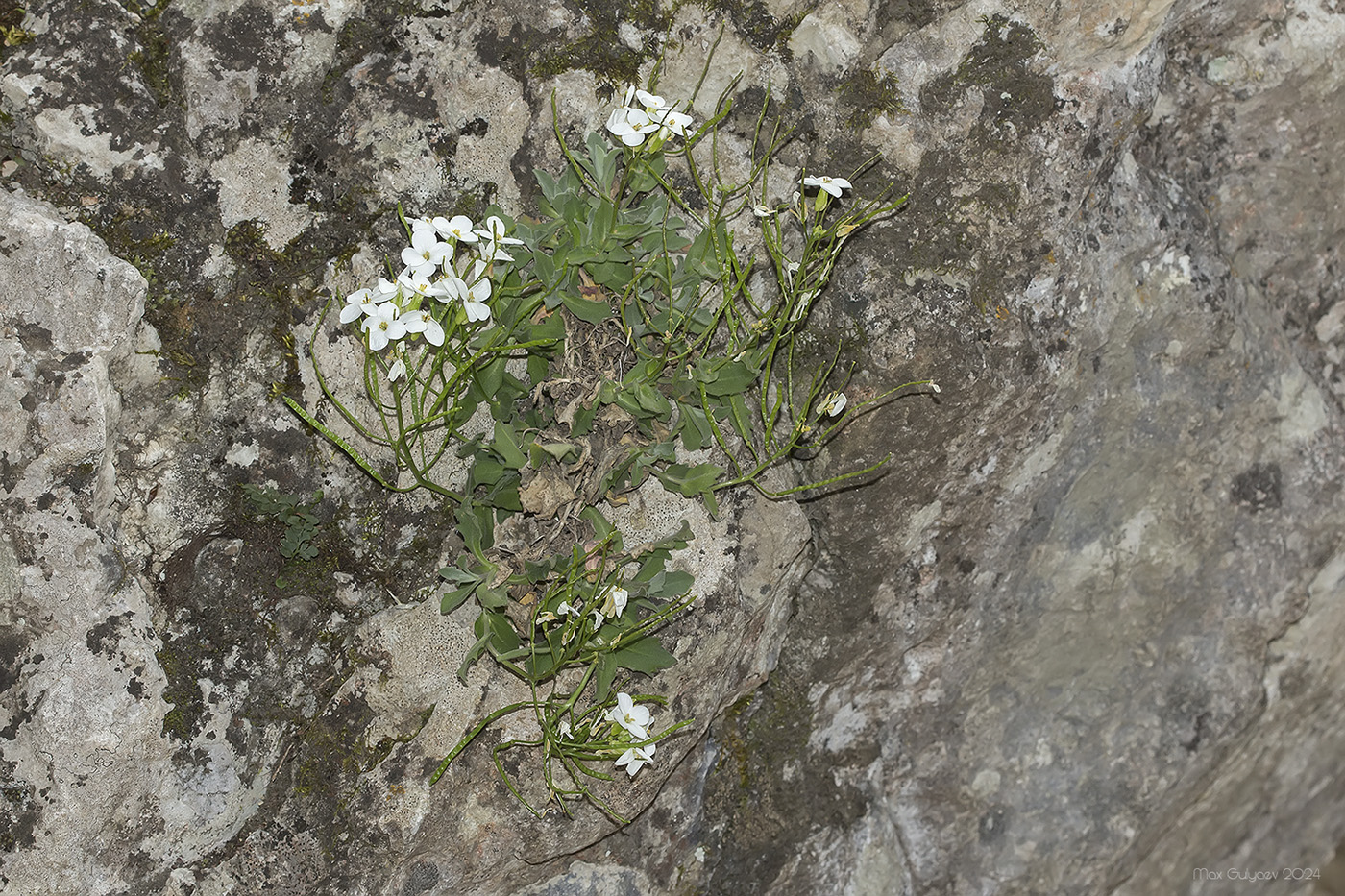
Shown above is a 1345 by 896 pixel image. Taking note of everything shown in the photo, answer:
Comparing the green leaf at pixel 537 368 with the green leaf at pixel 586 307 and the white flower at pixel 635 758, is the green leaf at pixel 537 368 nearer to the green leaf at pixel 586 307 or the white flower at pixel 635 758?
the green leaf at pixel 586 307

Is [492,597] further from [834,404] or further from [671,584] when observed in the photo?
[834,404]

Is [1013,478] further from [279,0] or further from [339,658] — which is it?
[279,0]

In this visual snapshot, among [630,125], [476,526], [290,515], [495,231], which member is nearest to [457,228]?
[495,231]

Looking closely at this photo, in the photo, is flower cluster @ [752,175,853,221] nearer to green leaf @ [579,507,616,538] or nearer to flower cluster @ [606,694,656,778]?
green leaf @ [579,507,616,538]

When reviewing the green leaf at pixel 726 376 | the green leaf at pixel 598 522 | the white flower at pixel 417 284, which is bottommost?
the green leaf at pixel 598 522

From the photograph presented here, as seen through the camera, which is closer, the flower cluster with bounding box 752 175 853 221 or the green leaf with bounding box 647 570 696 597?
the flower cluster with bounding box 752 175 853 221

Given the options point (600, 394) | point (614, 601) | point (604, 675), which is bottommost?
point (604, 675)

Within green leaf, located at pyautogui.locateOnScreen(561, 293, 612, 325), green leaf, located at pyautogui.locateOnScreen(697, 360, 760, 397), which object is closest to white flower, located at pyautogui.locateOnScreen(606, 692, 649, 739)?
green leaf, located at pyautogui.locateOnScreen(697, 360, 760, 397)

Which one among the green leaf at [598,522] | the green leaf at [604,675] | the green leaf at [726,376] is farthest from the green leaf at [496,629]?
the green leaf at [726,376]
